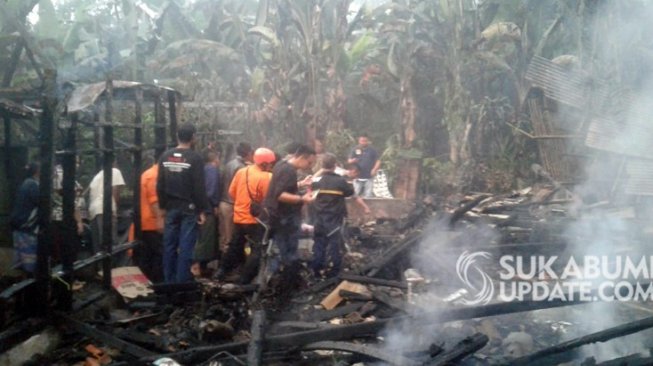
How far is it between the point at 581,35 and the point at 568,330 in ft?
29.0

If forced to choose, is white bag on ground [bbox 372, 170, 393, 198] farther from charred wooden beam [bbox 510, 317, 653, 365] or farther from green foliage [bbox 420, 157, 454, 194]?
charred wooden beam [bbox 510, 317, 653, 365]

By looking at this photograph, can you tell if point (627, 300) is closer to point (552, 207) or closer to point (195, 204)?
point (195, 204)

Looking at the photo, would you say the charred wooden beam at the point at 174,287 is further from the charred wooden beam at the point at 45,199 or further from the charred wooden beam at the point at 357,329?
the charred wooden beam at the point at 357,329

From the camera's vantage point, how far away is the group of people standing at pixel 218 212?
22.8 feet

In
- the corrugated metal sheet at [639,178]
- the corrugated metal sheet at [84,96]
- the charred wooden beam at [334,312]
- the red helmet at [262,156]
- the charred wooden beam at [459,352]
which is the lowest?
the charred wooden beam at [334,312]

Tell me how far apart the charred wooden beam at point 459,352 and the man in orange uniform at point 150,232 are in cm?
404

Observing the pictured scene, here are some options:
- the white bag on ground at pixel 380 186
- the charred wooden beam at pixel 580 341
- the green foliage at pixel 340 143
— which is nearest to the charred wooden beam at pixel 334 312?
the charred wooden beam at pixel 580 341

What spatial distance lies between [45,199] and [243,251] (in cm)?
328

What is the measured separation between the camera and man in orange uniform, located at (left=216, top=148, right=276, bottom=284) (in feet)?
24.9

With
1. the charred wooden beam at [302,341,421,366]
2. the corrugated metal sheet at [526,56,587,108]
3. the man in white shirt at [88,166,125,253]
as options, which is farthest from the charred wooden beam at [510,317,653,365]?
the corrugated metal sheet at [526,56,587,108]

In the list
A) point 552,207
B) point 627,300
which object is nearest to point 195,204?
point 627,300

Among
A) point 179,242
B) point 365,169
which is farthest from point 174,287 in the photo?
point 365,169

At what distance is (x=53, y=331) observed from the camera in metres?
5.32

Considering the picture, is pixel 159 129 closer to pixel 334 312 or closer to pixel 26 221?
pixel 26 221
